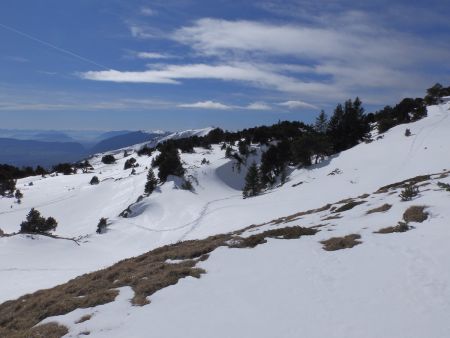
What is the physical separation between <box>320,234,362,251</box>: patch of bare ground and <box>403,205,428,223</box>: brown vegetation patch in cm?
243

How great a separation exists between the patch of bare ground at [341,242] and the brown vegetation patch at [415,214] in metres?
2.43

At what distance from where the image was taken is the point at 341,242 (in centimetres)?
1469

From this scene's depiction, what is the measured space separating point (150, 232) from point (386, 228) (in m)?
38.6

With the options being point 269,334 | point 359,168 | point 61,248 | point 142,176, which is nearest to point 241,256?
point 269,334

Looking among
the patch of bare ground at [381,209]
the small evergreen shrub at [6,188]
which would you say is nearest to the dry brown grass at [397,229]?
the patch of bare ground at [381,209]

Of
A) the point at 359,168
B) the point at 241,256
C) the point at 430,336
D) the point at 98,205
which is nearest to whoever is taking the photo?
the point at 430,336

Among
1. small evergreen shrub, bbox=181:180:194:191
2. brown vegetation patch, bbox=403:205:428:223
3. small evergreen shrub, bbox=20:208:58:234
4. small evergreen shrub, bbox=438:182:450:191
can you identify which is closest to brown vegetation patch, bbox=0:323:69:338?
brown vegetation patch, bbox=403:205:428:223

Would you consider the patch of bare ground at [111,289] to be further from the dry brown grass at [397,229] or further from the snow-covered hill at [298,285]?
the dry brown grass at [397,229]

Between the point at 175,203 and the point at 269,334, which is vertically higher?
the point at 269,334

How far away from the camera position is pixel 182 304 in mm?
11148

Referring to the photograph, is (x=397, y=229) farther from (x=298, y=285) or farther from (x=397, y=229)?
(x=298, y=285)

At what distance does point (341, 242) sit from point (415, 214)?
3.82 metres

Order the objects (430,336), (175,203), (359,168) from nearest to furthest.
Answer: (430,336)
(359,168)
(175,203)

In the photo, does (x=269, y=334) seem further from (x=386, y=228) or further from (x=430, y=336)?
(x=386, y=228)
